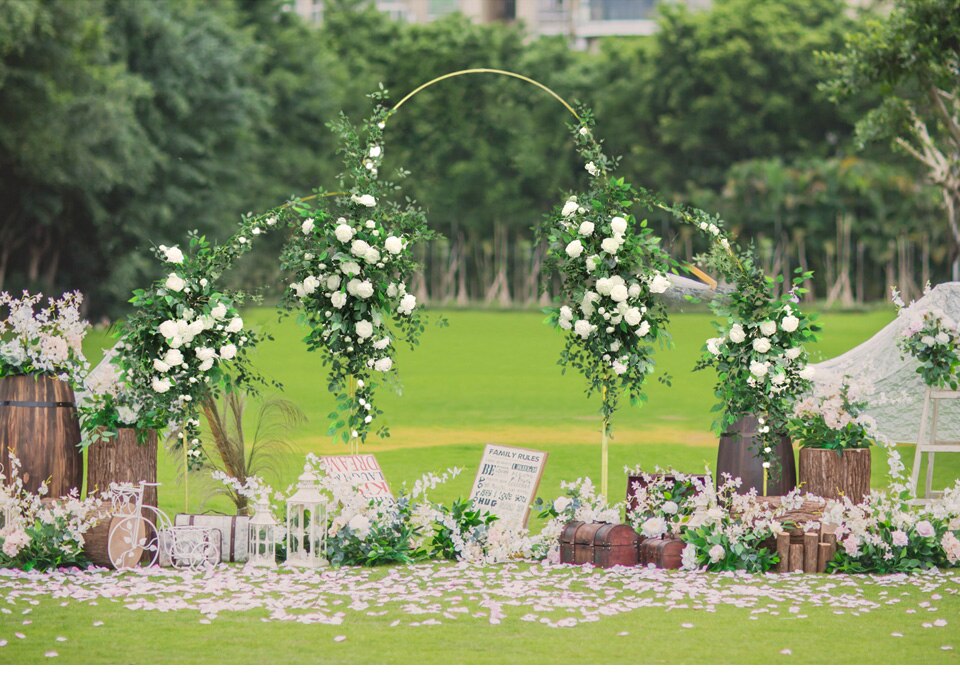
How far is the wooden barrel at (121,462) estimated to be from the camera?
24.3ft

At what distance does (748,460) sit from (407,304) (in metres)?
2.09

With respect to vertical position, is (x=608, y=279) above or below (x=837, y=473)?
above

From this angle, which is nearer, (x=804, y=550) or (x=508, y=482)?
(x=804, y=550)

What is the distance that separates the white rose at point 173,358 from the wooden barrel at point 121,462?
1.35 feet

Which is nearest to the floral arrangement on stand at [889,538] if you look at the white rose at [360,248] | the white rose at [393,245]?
the white rose at [393,245]

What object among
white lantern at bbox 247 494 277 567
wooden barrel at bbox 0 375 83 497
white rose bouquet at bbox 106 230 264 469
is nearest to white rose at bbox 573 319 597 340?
white rose bouquet at bbox 106 230 264 469

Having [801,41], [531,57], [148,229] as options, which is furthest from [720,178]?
[148,229]

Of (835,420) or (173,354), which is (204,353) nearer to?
(173,354)

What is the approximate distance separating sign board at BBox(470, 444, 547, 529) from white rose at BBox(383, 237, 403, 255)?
124 cm

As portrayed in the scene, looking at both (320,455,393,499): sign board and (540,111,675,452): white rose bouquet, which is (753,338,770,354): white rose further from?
(320,455,393,499): sign board

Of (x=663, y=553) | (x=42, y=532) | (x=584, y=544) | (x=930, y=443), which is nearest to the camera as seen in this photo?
(x=42, y=532)

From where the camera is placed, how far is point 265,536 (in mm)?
7352

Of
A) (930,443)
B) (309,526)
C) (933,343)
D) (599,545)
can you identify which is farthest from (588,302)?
(930,443)

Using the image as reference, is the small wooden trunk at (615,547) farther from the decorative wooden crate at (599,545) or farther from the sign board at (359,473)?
the sign board at (359,473)
